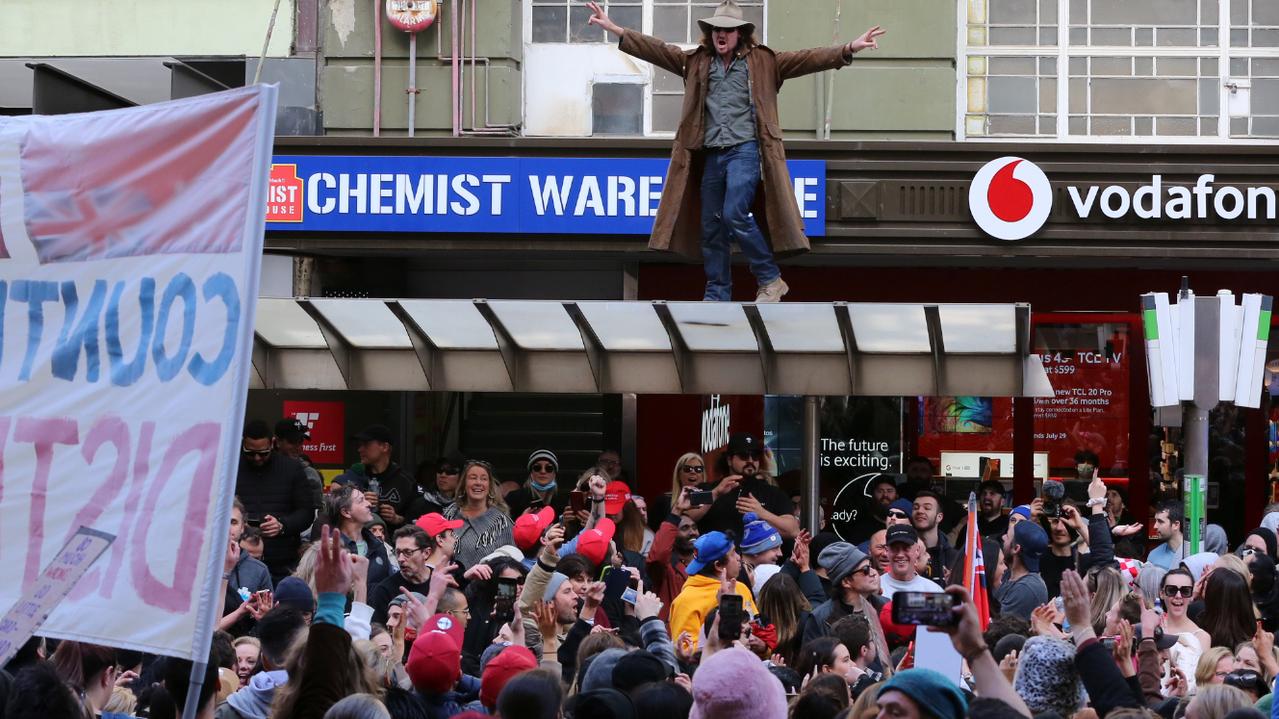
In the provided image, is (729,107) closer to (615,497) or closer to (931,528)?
(615,497)

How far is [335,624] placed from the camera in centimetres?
570

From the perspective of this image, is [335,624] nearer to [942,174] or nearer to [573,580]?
[573,580]

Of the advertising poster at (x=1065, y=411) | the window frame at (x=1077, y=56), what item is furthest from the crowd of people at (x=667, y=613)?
the window frame at (x=1077, y=56)

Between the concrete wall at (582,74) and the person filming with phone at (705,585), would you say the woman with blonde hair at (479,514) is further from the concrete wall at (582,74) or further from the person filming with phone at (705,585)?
the concrete wall at (582,74)

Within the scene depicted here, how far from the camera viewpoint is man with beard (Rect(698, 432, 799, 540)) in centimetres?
1134

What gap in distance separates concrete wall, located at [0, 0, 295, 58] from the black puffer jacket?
563cm

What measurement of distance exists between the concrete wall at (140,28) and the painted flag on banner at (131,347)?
35.4 feet

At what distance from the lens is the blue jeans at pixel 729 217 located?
12.0 metres

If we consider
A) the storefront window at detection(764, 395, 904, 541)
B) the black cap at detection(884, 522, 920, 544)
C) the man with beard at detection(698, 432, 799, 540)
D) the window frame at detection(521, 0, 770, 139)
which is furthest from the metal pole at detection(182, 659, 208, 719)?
the storefront window at detection(764, 395, 904, 541)

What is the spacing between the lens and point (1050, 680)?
5816mm

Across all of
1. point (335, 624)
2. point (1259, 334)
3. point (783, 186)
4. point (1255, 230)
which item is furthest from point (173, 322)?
point (1255, 230)

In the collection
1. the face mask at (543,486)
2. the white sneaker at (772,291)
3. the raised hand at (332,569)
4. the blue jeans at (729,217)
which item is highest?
the blue jeans at (729,217)

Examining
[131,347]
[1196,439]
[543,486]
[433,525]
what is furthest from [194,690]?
[1196,439]

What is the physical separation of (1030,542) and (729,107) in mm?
3880
